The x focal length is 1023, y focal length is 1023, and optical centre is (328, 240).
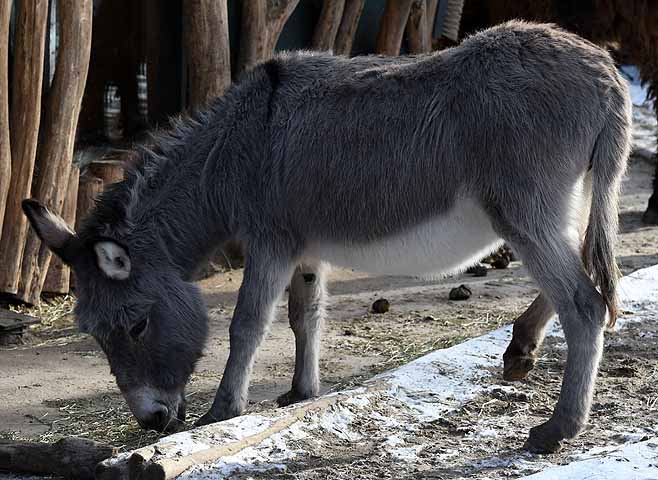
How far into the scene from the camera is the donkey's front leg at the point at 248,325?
14.4 feet

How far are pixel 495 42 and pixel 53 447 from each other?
2.42 meters

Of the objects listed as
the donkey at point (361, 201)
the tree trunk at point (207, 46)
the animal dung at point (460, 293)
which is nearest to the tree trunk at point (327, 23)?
the tree trunk at point (207, 46)

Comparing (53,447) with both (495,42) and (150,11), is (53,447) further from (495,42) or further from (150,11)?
(150,11)

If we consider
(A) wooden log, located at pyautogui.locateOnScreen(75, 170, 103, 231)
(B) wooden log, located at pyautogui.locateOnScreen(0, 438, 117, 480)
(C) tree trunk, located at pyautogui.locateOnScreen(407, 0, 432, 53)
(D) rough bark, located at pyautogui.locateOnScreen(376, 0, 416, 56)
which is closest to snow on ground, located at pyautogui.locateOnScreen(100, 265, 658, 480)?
(B) wooden log, located at pyautogui.locateOnScreen(0, 438, 117, 480)

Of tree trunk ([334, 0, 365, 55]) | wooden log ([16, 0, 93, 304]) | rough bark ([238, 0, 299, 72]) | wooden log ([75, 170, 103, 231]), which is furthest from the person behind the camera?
tree trunk ([334, 0, 365, 55])

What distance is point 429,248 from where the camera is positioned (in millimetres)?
4312

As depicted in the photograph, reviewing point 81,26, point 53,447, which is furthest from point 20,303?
point 53,447

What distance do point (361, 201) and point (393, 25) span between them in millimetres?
4479

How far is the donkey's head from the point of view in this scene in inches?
171

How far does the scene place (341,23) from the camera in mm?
8375

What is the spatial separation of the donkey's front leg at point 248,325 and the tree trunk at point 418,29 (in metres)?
4.88

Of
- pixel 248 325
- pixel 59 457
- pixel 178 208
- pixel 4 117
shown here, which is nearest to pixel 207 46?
pixel 4 117

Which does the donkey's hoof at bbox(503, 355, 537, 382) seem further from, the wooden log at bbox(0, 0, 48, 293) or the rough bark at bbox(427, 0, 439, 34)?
the rough bark at bbox(427, 0, 439, 34)

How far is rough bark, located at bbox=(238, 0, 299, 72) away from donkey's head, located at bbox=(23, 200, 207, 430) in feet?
11.1
